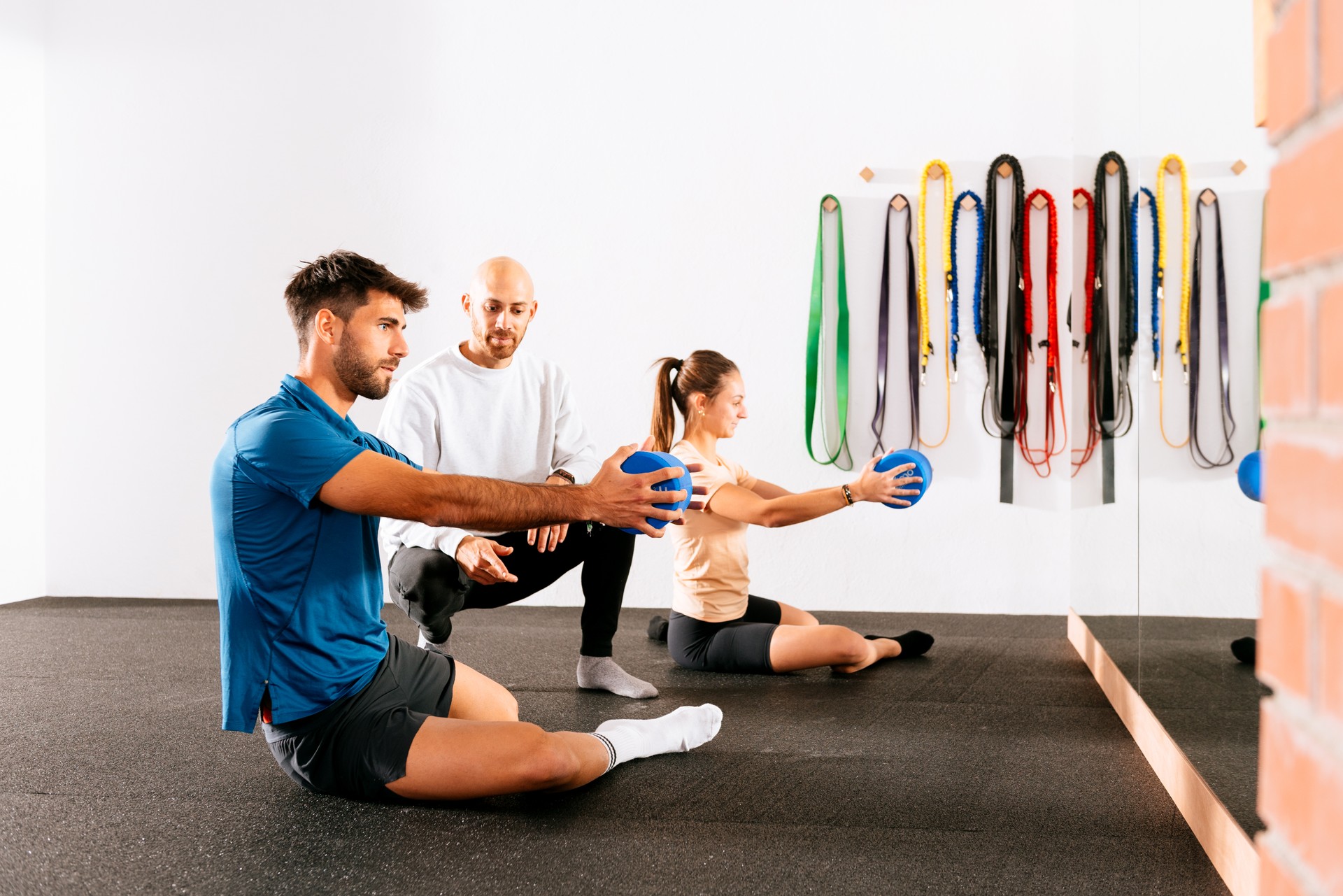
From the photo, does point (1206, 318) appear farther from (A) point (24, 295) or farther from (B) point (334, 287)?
(A) point (24, 295)

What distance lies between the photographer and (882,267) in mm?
4301

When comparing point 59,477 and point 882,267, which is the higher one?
point 882,267

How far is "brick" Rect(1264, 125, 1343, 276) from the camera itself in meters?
0.57

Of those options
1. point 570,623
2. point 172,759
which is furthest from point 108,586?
point 172,759

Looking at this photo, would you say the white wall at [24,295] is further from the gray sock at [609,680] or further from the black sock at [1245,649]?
the black sock at [1245,649]

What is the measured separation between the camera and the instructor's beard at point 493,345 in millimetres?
2838

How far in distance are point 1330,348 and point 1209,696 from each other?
1300mm

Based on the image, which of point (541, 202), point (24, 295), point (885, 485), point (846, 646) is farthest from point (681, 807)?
point (24, 295)

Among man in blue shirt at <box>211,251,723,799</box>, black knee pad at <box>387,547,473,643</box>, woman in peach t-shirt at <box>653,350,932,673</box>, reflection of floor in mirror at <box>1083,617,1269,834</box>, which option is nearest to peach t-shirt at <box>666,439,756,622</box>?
woman in peach t-shirt at <box>653,350,932,673</box>

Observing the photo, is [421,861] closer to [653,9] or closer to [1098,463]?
[1098,463]

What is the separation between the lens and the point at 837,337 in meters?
4.36

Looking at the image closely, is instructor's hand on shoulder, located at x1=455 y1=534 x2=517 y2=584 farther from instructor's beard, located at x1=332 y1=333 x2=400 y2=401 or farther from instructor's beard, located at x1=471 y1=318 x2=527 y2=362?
instructor's beard, located at x1=471 y1=318 x2=527 y2=362

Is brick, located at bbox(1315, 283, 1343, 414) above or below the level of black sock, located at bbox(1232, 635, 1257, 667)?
above

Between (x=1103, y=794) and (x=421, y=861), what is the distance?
124 cm
